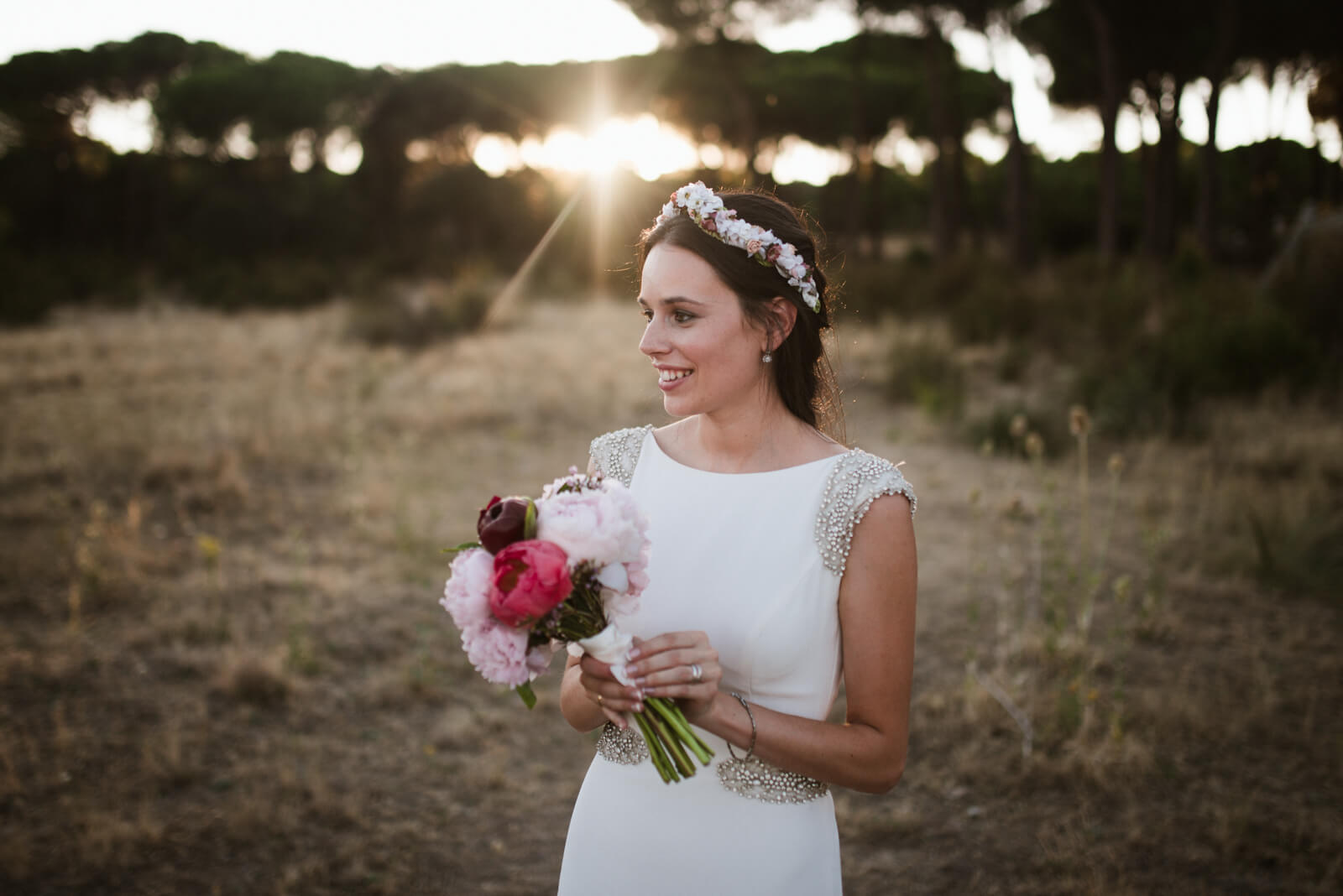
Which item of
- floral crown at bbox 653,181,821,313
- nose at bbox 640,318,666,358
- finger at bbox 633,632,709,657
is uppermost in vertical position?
floral crown at bbox 653,181,821,313

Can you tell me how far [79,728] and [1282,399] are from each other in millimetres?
9303

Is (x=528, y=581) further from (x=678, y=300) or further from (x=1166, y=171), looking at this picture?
(x=1166, y=171)

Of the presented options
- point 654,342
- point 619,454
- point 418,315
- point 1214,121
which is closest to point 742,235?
point 654,342

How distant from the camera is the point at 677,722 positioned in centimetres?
145

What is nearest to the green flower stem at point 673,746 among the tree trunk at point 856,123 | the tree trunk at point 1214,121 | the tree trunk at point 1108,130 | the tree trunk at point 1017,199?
the tree trunk at point 1108,130

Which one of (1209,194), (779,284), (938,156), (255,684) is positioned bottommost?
(255,684)

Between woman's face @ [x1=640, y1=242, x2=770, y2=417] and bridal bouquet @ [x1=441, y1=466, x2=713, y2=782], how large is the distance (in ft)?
1.38

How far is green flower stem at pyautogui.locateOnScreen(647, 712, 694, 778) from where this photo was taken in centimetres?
142

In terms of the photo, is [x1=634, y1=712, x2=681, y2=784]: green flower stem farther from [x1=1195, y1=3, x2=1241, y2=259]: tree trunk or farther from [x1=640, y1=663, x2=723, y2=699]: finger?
[x1=1195, y1=3, x2=1241, y2=259]: tree trunk

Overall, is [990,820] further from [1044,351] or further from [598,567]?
[1044,351]

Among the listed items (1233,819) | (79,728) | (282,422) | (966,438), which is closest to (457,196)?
(282,422)

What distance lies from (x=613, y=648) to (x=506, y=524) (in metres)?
0.26

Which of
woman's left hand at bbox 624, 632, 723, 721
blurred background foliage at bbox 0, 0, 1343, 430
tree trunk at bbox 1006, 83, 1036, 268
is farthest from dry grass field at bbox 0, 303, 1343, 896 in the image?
tree trunk at bbox 1006, 83, 1036, 268

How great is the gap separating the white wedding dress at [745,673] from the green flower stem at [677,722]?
0.29 meters
